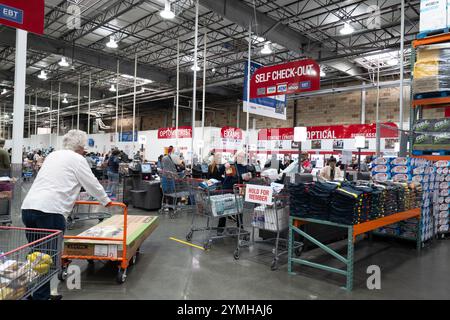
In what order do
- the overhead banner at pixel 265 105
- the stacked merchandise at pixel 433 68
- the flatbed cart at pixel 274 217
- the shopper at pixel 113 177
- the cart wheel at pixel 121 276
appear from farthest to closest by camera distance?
the overhead banner at pixel 265 105 → the shopper at pixel 113 177 → the stacked merchandise at pixel 433 68 → the flatbed cart at pixel 274 217 → the cart wheel at pixel 121 276

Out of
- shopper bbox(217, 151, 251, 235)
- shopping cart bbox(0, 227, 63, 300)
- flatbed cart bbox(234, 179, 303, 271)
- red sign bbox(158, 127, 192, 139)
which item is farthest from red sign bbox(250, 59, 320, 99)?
red sign bbox(158, 127, 192, 139)

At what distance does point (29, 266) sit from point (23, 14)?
9.78ft

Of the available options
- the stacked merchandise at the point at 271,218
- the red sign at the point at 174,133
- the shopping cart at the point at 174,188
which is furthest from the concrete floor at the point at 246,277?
the red sign at the point at 174,133

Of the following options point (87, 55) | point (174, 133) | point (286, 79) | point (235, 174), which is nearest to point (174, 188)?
point (235, 174)

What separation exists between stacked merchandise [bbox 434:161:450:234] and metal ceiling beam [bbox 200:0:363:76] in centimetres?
734

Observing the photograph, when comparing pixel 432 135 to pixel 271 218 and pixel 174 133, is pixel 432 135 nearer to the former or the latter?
pixel 271 218

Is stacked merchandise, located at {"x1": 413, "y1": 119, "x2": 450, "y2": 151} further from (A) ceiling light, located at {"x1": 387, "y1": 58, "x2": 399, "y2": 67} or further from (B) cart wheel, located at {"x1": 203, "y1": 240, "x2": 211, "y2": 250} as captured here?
(A) ceiling light, located at {"x1": 387, "y1": 58, "x2": 399, "y2": 67}

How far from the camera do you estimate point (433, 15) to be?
6152mm

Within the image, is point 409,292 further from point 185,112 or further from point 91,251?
point 185,112

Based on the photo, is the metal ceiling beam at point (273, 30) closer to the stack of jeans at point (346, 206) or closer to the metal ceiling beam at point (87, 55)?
the stack of jeans at point (346, 206)

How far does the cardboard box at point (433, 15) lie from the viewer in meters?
6.01

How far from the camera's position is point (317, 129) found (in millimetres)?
16578

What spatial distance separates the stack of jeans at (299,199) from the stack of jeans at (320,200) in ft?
0.19

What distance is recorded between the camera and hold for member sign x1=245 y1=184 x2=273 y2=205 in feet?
14.2
